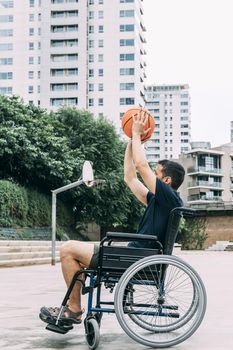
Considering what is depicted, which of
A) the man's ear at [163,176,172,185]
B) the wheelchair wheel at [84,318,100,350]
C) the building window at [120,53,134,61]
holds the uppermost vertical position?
the building window at [120,53,134,61]

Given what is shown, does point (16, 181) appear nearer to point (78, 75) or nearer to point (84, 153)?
point (84, 153)

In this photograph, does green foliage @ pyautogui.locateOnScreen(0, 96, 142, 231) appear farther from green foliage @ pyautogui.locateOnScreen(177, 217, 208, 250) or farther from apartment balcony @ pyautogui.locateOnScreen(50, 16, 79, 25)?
apartment balcony @ pyautogui.locateOnScreen(50, 16, 79, 25)

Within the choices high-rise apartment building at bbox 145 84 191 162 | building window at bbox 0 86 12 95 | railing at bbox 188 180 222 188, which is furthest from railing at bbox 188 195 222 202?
high-rise apartment building at bbox 145 84 191 162

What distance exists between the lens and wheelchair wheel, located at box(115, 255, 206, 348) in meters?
4.36

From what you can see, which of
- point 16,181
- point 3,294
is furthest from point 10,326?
point 16,181

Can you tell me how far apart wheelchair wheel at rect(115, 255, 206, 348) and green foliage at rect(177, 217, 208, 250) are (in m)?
57.3

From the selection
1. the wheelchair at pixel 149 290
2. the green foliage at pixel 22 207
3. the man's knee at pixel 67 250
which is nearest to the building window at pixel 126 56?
the green foliage at pixel 22 207

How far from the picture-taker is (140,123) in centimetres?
490

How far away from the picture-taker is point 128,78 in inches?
3376

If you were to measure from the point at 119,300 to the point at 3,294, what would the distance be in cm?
551

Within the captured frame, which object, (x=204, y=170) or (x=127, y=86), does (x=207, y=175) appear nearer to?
(x=204, y=170)

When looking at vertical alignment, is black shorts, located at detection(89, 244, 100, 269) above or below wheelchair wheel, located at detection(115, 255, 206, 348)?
above


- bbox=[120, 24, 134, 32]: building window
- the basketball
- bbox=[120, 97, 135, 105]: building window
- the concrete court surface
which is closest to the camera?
the concrete court surface

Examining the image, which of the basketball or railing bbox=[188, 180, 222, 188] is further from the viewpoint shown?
railing bbox=[188, 180, 222, 188]
